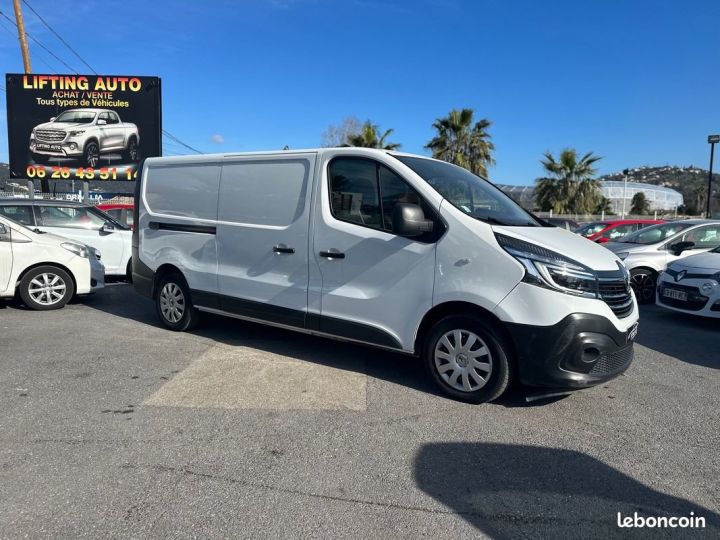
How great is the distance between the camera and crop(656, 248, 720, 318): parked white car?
23.6 ft

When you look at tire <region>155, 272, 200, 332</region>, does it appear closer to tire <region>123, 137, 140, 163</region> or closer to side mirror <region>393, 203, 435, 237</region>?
side mirror <region>393, 203, 435, 237</region>

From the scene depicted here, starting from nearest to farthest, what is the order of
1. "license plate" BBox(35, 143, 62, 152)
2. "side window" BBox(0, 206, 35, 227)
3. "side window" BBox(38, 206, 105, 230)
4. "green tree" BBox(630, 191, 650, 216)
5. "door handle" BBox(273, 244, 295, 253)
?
"door handle" BBox(273, 244, 295, 253)
"side window" BBox(0, 206, 35, 227)
"side window" BBox(38, 206, 105, 230)
"license plate" BBox(35, 143, 62, 152)
"green tree" BBox(630, 191, 650, 216)

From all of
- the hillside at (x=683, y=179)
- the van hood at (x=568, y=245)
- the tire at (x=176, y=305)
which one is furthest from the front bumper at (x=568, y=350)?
the hillside at (x=683, y=179)

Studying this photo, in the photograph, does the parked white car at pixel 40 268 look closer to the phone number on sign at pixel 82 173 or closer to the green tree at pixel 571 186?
the phone number on sign at pixel 82 173

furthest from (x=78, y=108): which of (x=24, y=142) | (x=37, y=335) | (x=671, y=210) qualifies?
(x=671, y=210)

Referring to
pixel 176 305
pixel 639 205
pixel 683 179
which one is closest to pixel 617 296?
pixel 176 305

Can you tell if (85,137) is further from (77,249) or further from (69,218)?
(77,249)

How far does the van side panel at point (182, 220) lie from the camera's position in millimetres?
5949

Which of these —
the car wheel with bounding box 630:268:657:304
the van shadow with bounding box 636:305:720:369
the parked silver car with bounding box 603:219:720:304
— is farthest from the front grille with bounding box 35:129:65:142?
the van shadow with bounding box 636:305:720:369

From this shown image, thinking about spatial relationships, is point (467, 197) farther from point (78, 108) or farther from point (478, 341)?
point (78, 108)

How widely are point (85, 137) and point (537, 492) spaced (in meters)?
21.3

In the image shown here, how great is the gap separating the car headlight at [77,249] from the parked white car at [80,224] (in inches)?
46.9

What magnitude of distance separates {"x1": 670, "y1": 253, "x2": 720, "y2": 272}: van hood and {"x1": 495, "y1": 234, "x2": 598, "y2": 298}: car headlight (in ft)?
14.9

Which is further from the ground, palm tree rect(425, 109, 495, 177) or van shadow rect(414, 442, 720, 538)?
palm tree rect(425, 109, 495, 177)
